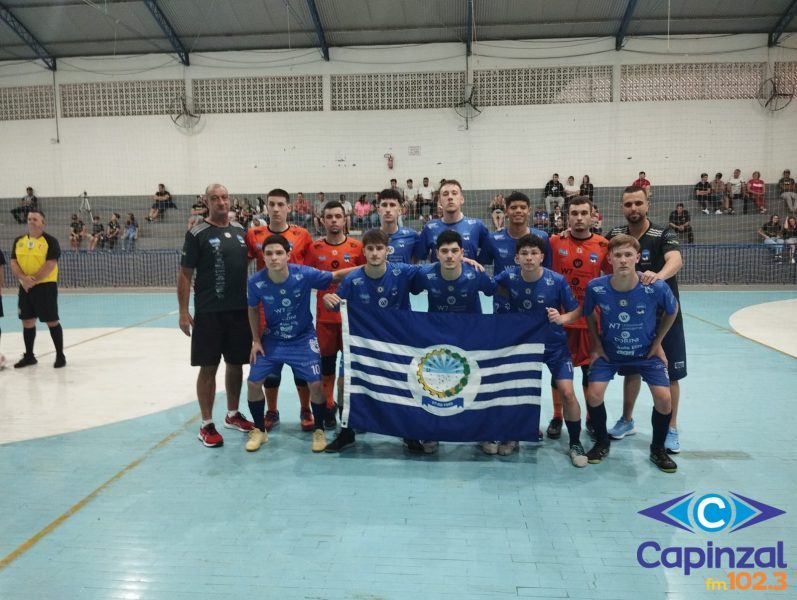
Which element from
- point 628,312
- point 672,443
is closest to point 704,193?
point 672,443

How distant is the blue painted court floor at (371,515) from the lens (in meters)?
3.00

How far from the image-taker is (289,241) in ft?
17.9

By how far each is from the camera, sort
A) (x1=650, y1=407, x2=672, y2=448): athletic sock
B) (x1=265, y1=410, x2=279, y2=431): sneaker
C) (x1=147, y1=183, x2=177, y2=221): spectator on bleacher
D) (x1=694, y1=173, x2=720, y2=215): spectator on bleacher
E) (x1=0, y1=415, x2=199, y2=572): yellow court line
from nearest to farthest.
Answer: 1. (x1=0, y1=415, x2=199, y2=572): yellow court line
2. (x1=650, y1=407, x2=672, y2=448): athletic sock
3. (x1=265, y1=410, x2=279, y2=431): sneaker
4. (x1=694, y1=173, x2=720, y2=215): spectator on bleacher
5. (x1=147, y1=183, x2=177, y2=221): spectator on bleacher

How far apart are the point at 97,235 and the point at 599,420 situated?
20.5 m

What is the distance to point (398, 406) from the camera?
4719 mm

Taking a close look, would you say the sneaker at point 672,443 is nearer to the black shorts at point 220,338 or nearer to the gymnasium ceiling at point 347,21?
the black shorts at point 220,338

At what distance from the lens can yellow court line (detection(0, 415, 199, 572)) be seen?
10.7ft

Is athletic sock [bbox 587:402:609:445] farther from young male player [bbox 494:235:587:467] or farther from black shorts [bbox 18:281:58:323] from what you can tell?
black shorts [bbox 18:281:58:323]

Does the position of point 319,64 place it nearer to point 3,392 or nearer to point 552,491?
point 3,392

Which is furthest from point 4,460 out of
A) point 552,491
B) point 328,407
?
point 552,491

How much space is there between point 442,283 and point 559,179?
17.4m

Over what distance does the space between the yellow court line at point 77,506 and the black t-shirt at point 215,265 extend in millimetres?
1200

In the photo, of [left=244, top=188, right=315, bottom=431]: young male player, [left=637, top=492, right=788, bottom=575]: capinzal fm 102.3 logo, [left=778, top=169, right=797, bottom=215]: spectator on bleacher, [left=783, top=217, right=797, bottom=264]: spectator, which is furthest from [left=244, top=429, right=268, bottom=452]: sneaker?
[left=778, top=169, right=797, bottom=215]: spectator on bleacher

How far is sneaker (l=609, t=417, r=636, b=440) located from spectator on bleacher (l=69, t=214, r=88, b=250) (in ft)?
67.0
